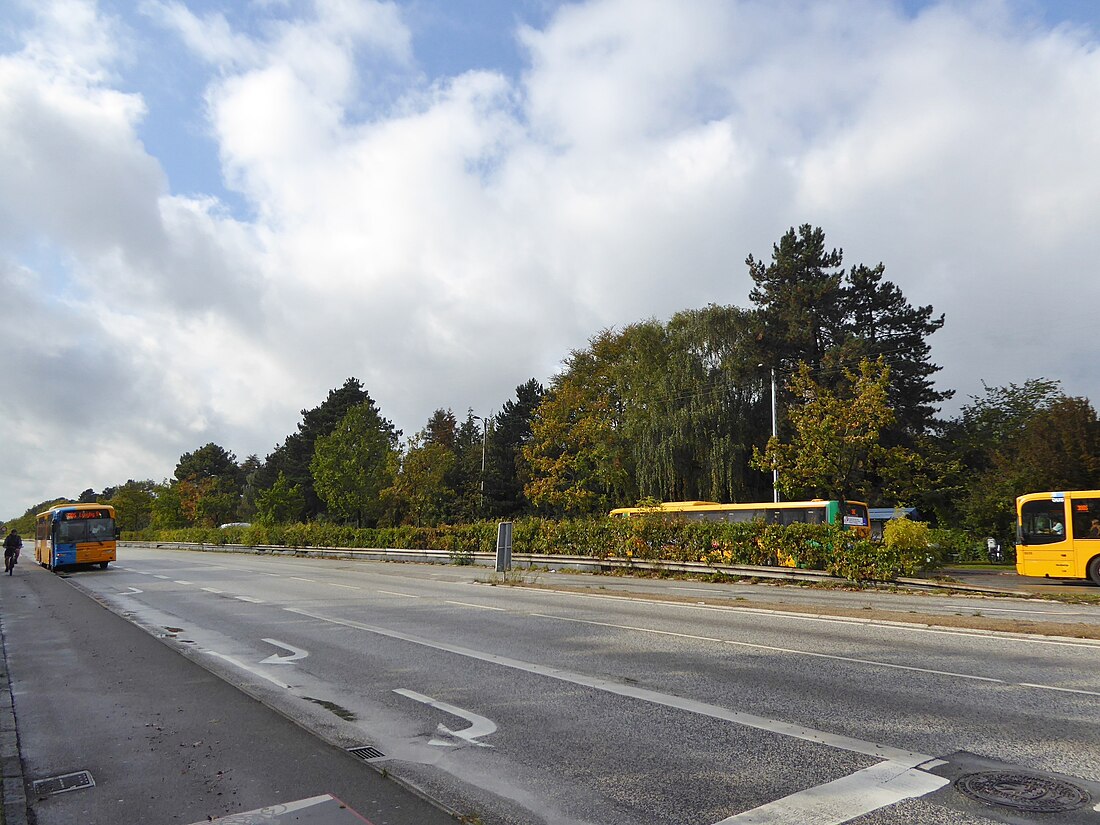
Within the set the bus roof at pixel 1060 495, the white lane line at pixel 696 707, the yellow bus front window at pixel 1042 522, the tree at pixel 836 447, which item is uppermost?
the tree at pixel 836 447

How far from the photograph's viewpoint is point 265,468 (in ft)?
378

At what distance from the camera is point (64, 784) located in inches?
217

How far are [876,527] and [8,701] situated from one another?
4057 centimetres

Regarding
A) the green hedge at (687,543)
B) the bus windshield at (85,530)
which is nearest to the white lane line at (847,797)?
the green hedge at (687,543)

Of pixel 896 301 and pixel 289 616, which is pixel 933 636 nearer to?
pixel 289 616

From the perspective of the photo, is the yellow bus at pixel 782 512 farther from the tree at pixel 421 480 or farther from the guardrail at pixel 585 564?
the tree at pixel 421 480

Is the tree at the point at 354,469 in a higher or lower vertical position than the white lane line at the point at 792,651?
higher

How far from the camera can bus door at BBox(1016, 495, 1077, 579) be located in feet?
78.1

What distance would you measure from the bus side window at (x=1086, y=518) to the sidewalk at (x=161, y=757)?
24.8 metres

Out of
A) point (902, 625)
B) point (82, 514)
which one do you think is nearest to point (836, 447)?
point (902, 625)

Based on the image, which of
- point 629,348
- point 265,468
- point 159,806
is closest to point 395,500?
point 629,348

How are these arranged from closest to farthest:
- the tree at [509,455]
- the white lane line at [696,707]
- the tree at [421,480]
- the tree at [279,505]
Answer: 1. the white lane line at [696,707]
2. the tree at [421,480]
3. the tree at [279,505]
4. the tree at [509,455]

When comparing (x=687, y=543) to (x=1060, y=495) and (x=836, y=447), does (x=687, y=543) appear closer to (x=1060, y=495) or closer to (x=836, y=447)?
(x=1060, y=495)

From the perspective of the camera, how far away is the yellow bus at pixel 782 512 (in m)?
30.7
